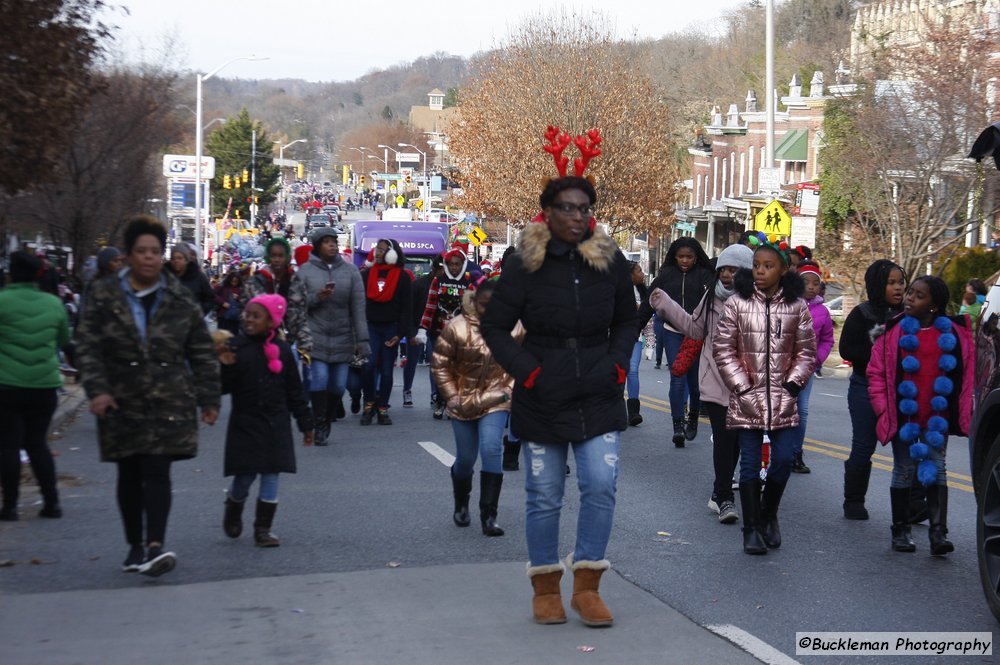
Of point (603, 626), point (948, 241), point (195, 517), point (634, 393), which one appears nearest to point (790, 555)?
point (603, 626)

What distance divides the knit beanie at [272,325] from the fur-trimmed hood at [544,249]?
2.27 meters

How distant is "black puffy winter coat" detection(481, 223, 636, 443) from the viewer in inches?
229

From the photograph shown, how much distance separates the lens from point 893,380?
24.9 ft

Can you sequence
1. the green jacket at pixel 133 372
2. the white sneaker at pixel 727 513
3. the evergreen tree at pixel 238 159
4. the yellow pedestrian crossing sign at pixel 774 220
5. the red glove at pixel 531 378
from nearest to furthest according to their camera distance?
the red glove at pixel 531 378, the green jacket at pixel 133 372, the white sneaker at pixel 727 513, the yellow pedestrian crossing sign at pixel 774 220, the evergreen tree at pixel 238 159

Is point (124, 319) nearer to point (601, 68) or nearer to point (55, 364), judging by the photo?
point (55, 364)

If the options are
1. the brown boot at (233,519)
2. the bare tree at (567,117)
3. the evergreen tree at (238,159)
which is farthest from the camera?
the evergreen tree at (238,159)

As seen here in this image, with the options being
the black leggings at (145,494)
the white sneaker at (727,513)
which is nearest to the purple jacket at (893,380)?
the white sneaker at (727,513)

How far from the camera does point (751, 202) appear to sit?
51.3 metres

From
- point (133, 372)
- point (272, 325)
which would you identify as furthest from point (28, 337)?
point (133, 372)

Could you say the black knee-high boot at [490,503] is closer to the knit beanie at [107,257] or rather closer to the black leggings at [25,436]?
the black leggings at [25,436]

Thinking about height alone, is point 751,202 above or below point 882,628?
above

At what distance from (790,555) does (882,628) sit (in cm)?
162

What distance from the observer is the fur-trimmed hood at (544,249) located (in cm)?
584

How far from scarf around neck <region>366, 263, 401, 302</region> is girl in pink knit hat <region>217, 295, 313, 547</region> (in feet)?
19.0
